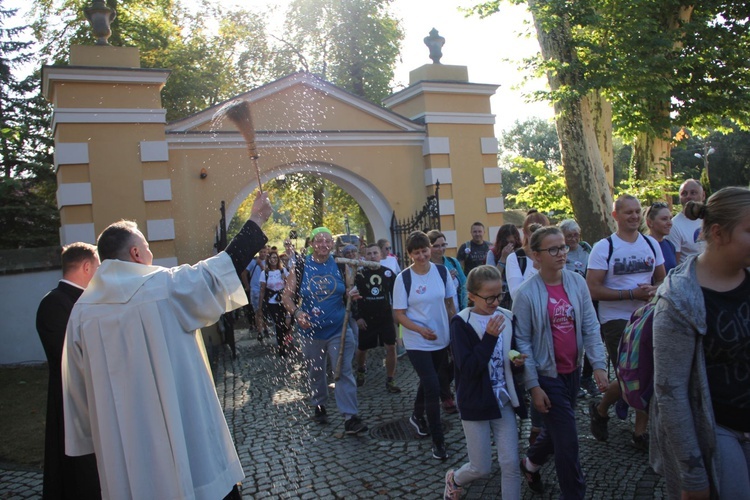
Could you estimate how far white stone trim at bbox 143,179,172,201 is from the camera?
11.4m

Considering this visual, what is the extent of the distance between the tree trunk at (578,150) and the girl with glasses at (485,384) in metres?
10.3

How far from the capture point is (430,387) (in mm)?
5570

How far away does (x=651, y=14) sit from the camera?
15.3 meters

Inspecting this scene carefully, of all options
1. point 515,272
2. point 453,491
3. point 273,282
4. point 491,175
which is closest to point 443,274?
point 515,272

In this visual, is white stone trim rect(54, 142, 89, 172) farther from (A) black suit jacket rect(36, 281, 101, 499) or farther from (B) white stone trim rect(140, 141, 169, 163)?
(A) black suit jacket rect(36, 281, 101, 499)

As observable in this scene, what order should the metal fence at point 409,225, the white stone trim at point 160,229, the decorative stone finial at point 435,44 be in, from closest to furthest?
the white stone trim at point 160,229, the metal fence at point 409,225, the decorative stone finial at point 435,44

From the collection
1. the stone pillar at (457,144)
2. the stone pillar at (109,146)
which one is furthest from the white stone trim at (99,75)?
the stone pillar at (457,144)

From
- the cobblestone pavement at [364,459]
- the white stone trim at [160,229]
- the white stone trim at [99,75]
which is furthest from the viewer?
the white stone trim at [160,229]

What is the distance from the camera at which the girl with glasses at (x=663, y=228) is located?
6.01 m

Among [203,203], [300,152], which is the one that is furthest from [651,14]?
[203,203]

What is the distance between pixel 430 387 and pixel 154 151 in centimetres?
792

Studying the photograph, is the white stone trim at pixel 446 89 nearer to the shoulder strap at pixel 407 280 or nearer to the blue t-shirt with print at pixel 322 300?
the blue t-shirt with print at pixel 322 300

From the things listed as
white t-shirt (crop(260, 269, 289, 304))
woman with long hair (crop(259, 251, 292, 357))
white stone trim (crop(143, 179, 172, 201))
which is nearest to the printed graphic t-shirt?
woman with long hair (crop(259, 251, 292, 357))

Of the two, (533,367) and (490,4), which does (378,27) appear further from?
(533,367)
